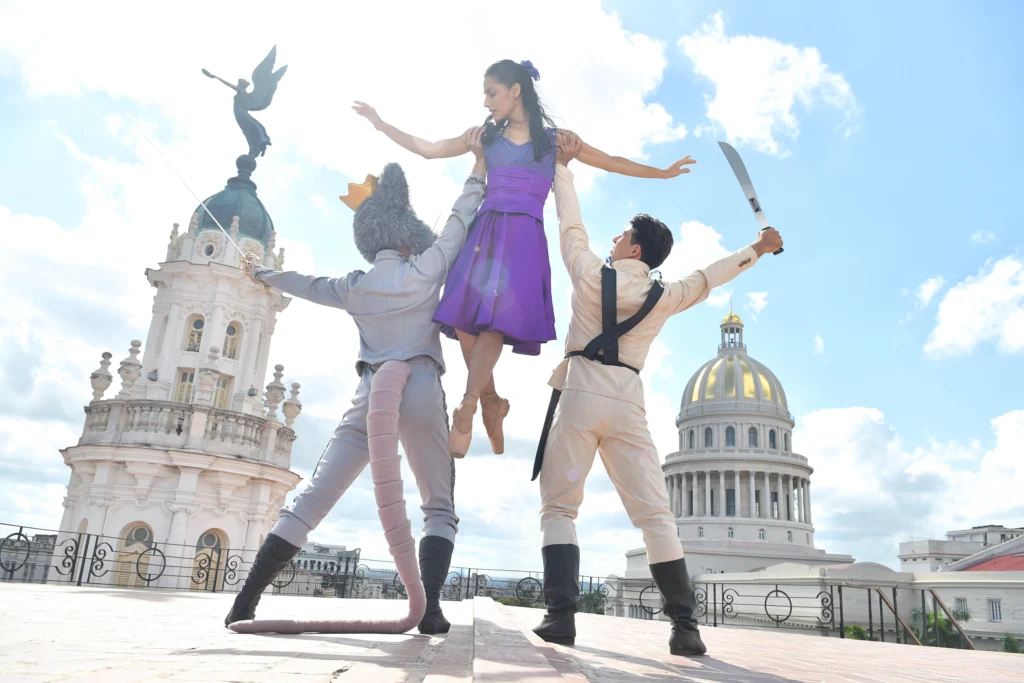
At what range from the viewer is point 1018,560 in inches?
1957

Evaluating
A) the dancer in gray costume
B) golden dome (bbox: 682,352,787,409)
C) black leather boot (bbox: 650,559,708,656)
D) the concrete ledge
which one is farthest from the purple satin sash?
golden dome (bbox: 682,352,787,409)

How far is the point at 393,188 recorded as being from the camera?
491 centimetres

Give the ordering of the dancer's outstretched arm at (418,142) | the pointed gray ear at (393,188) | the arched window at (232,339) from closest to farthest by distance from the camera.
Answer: the pointed gray ear at (393,188)
the dancer's outstretched arm at (418,142)
the arched window at (232,339)

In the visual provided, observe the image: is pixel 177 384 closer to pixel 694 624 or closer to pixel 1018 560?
pixel 694 624

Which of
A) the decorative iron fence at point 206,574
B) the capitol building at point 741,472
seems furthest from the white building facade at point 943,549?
the decorative iron fence at point 206,574

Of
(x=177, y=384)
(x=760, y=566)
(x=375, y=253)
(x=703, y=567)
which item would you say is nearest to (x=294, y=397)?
(x=177, y=384)

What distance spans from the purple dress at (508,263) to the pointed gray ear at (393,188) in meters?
0.54

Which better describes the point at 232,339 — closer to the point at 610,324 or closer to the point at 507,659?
the point at 610,324

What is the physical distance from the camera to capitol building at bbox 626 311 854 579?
230 feet

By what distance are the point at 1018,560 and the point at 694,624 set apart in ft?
192

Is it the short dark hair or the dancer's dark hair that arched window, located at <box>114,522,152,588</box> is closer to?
the dancer's dark hair

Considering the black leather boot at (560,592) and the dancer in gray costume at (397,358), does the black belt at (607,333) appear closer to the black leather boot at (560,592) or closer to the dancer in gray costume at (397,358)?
the black leather boot at (560,592)

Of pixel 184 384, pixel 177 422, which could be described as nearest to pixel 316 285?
pixel 177 422

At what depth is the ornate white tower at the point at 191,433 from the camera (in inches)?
835
